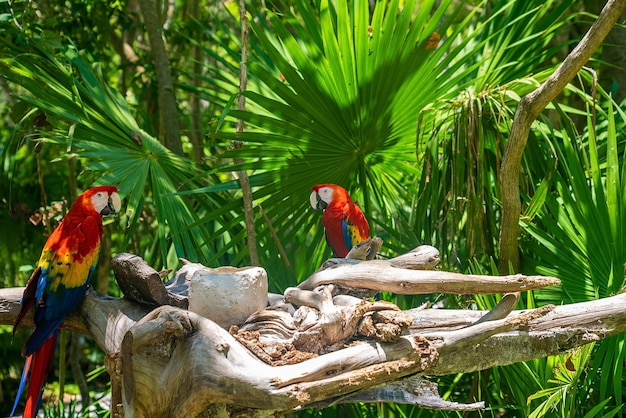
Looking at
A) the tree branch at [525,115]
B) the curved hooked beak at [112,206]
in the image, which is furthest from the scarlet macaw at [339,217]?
the curved hooked beak at [112,206]

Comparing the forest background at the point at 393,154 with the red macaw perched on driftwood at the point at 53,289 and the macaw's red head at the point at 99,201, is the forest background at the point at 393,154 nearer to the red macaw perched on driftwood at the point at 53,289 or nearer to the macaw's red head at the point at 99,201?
the macaw's red head at the point at 99,201

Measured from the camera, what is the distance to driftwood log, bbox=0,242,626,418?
4.63 ft

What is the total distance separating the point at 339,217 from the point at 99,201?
0.89m

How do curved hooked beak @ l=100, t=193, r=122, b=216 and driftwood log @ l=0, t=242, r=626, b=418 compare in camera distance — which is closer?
driftwood log @ l=0, t=242, r=626, b=418

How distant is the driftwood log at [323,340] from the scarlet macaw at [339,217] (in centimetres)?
84

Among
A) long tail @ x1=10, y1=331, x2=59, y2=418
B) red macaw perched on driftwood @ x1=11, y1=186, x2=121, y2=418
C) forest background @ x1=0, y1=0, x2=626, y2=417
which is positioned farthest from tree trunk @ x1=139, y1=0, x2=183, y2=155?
long tail @ x1=10, y1=331, x2=59, y2=418

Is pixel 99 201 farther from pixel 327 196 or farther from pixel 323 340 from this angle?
pixel 323 340

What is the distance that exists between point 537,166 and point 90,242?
1.71 meters

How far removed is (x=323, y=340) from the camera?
5.11ft

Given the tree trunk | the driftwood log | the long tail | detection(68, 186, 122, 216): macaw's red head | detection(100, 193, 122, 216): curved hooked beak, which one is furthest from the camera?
the tree trunk

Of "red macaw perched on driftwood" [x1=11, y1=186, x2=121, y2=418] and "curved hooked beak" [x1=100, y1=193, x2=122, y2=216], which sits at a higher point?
"curved hooked beak" [x1=100, y1=193, x2=122, y2=216]

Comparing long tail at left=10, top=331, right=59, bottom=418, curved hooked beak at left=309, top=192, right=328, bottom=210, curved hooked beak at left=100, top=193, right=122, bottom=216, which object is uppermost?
curved hooked beak at left=100, top=193, right=122, bottom=216

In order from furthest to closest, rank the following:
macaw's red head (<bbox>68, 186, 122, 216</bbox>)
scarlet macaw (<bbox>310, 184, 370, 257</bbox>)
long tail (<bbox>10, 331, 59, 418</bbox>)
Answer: scarlet macaw (<bbox>310, 184, 370, 257</bbox>)
macaw's red head (<bbox>68, 186, 122, 216</bbox>)
long tail (<bbox>10, 331, 59, 418</bbox>)

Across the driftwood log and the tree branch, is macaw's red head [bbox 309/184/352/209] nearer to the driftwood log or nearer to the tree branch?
the tree branch
